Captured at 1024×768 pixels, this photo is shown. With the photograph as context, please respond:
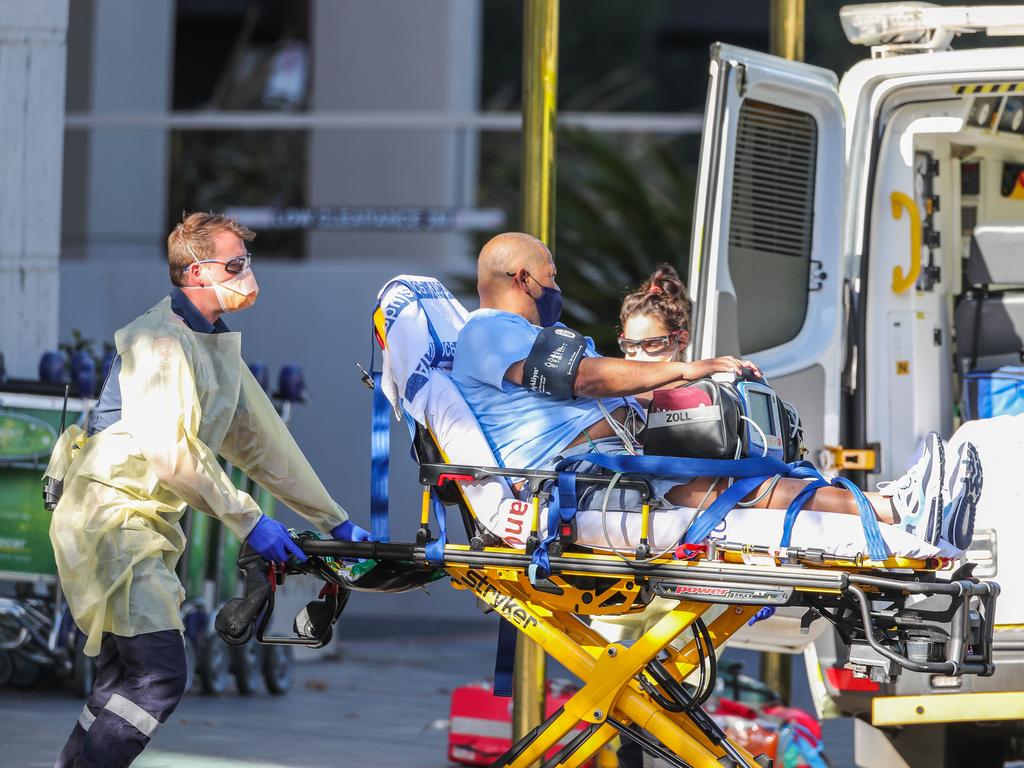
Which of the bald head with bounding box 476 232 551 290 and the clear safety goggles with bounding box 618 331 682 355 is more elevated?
the bald head with bounding box 476 232 551 290

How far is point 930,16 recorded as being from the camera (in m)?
6.33

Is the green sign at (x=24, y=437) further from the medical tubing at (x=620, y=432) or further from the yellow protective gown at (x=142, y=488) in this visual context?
the medical tubing at (x=620, y=432)

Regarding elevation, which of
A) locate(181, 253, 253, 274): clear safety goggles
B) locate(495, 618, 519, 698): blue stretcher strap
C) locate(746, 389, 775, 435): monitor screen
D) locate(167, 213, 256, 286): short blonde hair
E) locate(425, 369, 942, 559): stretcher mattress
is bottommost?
locate(495, 618, 519, 698): blue stretcher strap

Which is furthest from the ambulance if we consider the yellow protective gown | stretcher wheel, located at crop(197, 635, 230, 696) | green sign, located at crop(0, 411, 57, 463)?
stretcher wheel, located at crop(197, 635, 230, 696)

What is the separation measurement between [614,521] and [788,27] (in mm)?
3788

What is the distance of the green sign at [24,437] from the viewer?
7.59 metres

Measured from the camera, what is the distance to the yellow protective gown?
4688 mm

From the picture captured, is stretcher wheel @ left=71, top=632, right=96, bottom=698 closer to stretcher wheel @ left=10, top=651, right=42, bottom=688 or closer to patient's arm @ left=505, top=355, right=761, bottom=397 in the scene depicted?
stretcher wheel @ left=10, top=651, right=42, bottom=688

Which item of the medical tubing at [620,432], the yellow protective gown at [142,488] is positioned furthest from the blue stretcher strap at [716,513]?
the yellow protective gown at [142,488]

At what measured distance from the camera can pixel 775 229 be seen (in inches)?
251

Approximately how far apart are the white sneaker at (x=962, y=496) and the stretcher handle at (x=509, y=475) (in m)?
0.77

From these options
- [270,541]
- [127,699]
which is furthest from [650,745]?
[127,699]

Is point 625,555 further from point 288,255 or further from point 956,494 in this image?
point 288,255

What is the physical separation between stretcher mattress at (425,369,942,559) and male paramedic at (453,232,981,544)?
42 mm
